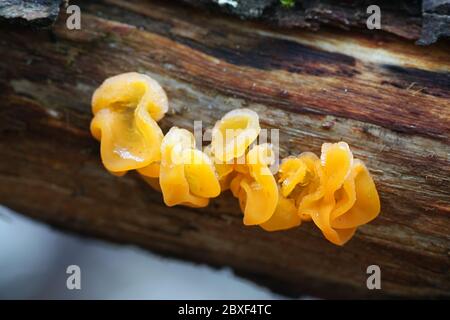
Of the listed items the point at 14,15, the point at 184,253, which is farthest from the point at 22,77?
the point at 184,253

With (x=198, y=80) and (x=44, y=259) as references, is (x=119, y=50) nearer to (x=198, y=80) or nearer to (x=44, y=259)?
(x=198, y=80)

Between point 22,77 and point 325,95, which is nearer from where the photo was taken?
point 325,95

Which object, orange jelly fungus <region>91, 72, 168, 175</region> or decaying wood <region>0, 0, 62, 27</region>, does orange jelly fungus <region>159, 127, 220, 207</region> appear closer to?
orange jelly fungus <region>91, 72, 168, 175</region>

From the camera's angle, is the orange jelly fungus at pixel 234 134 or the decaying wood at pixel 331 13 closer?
the orange jelly fungus at pixel 234 134

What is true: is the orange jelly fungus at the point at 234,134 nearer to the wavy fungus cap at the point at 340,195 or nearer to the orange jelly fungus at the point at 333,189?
the orange jelly fungus at the point at 333,189

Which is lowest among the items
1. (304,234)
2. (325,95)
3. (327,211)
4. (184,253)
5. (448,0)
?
(184,253)

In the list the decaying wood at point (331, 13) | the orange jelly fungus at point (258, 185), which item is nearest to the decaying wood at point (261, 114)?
the decaying wood at point (331, 13)

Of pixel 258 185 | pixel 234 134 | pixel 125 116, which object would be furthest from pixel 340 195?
pixel 125 116
